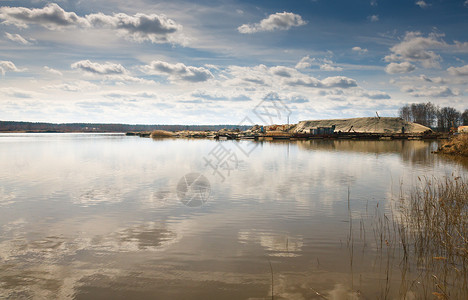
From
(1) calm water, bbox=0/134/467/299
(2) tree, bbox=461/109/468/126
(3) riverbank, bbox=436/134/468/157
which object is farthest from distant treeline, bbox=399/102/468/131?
(1) calm water, bbox=0/134/467/299

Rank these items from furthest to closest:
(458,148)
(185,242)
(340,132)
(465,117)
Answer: (465,117) < (340,132) < (458,148) < (185,242)

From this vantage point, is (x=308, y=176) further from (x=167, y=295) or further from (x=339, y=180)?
(x=167, y=295)

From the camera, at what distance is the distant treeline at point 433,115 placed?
5876 inches

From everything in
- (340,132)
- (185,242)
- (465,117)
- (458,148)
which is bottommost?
(185,242)

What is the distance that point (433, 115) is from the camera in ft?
527

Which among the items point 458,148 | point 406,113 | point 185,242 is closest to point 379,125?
point 406,113

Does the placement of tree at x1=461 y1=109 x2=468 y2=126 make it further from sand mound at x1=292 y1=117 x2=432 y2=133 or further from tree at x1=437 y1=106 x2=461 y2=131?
sand mound at x1=292 y1=117 x2=432 y2=133

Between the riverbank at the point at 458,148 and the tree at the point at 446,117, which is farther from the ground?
the tree at the point at 446,117

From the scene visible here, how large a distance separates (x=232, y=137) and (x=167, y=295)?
112406 millimetres

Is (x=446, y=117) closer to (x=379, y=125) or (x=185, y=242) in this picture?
(x=379, y=125)

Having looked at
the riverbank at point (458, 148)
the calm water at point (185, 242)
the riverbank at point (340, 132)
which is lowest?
the calm water at point (185, 242)

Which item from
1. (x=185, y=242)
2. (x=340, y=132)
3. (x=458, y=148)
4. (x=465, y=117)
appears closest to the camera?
(x=185, y=242)

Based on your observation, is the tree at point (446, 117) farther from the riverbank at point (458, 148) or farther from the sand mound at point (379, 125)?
the riverbank at point (458, 148)

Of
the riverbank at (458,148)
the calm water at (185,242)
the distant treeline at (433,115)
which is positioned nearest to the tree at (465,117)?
the distant treeline at (433,115)
